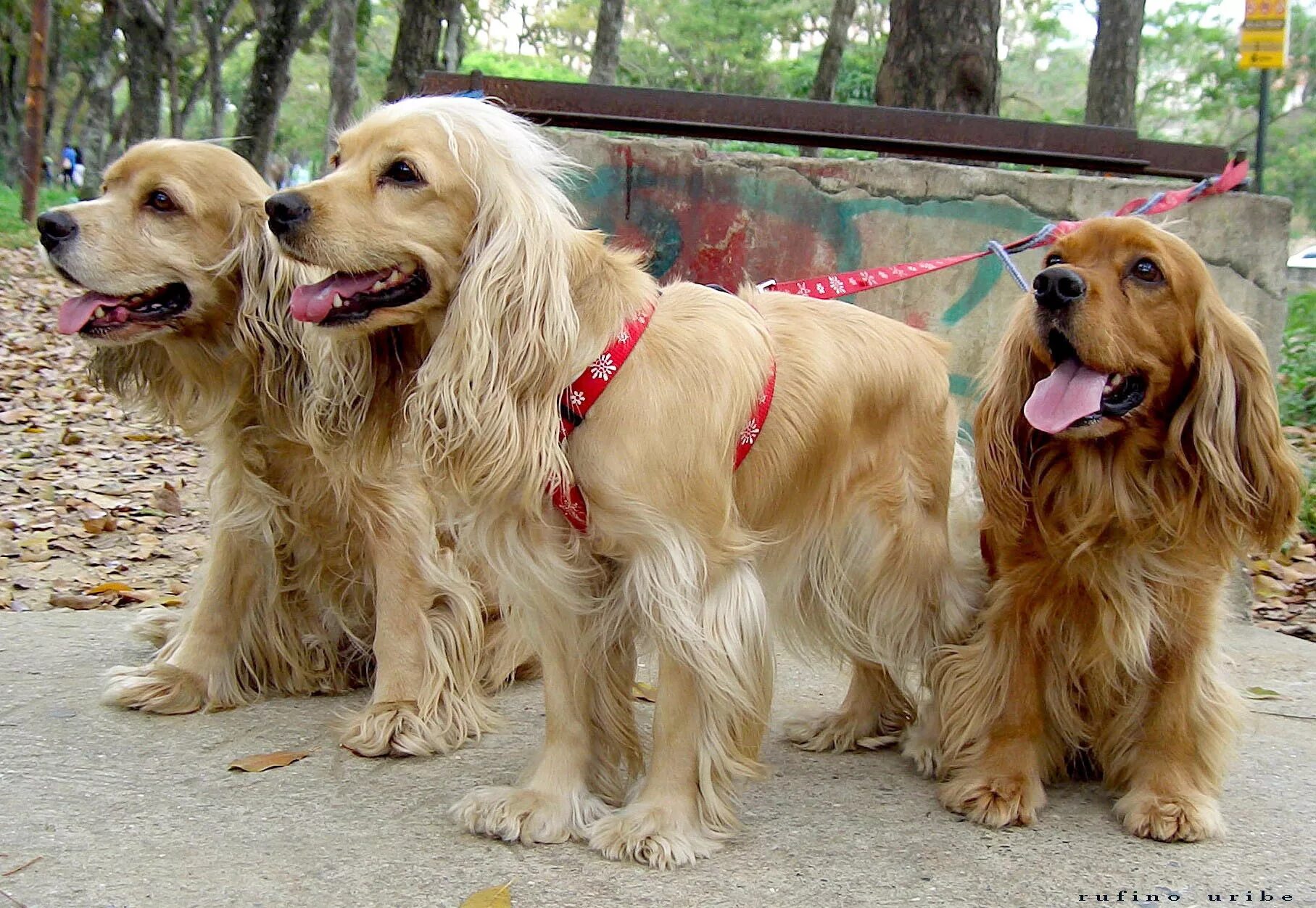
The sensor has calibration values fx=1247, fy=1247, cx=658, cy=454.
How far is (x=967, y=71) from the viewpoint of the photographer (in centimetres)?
782

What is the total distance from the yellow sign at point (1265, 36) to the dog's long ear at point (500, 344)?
9288mm

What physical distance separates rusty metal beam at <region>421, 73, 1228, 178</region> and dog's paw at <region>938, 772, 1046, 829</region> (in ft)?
10.1

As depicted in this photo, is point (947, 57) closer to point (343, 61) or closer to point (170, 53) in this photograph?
point (343, 61)

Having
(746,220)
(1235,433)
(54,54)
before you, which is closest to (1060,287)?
(1235,433)

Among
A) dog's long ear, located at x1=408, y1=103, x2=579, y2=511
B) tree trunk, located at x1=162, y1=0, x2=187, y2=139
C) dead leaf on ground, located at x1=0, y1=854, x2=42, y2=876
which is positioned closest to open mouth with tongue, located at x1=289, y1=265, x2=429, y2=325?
dog's long ear, located at x1=408, y1=103, x2=579, y2=511

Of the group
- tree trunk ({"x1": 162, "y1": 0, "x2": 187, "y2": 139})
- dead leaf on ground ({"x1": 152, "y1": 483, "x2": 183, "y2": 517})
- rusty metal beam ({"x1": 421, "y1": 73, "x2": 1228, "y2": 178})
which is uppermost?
tree trunk ({"x1": 162, "y1": 0, "x2": 187, "y2": 139})

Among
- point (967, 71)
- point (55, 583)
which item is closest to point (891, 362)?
point (55, 583)

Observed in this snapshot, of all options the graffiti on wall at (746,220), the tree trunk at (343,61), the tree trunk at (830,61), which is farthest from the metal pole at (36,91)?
the graffiti on wall at (746,220)

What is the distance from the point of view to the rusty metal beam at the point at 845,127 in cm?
532

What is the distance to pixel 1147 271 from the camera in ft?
9.78

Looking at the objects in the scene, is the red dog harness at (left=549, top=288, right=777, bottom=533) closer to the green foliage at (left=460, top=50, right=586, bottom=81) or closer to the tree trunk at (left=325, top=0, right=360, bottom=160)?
the tree trunk at (left=325, top=0, right=360, bottom=160)

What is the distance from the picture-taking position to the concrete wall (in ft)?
16.7

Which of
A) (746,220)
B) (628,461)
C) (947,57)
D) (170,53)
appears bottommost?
(628,461)

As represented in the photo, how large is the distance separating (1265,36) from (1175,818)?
925 centimetres
